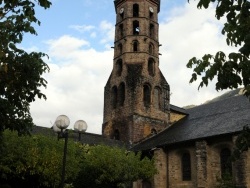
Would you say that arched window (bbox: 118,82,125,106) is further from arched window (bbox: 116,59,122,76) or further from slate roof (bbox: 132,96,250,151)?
slate roof (bbox: 132,96,250,151)

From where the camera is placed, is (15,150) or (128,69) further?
(128,69)

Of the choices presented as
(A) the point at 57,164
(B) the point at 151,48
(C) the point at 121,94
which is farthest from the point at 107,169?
(B) the point at 151,48

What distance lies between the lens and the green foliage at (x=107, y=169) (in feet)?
71.5

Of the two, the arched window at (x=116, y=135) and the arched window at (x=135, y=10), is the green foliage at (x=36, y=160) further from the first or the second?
the arched window at (x=135, y=10)

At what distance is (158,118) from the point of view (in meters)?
36.2

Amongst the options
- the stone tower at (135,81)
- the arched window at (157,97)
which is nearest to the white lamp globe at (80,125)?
the stone tower at (135,81)

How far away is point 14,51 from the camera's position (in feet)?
33.4

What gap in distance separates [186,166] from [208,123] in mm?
3960

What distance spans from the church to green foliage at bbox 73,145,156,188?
5.48m

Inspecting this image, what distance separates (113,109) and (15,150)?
721 inches

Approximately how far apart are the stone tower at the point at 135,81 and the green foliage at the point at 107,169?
11.0 meters

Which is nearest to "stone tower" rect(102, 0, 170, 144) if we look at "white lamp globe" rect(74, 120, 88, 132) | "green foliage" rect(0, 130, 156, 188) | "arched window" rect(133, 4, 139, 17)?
"arched window" rect(133, 4, 139, 17)

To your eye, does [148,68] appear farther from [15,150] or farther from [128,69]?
[15,150]

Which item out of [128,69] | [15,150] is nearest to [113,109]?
[128,69]
